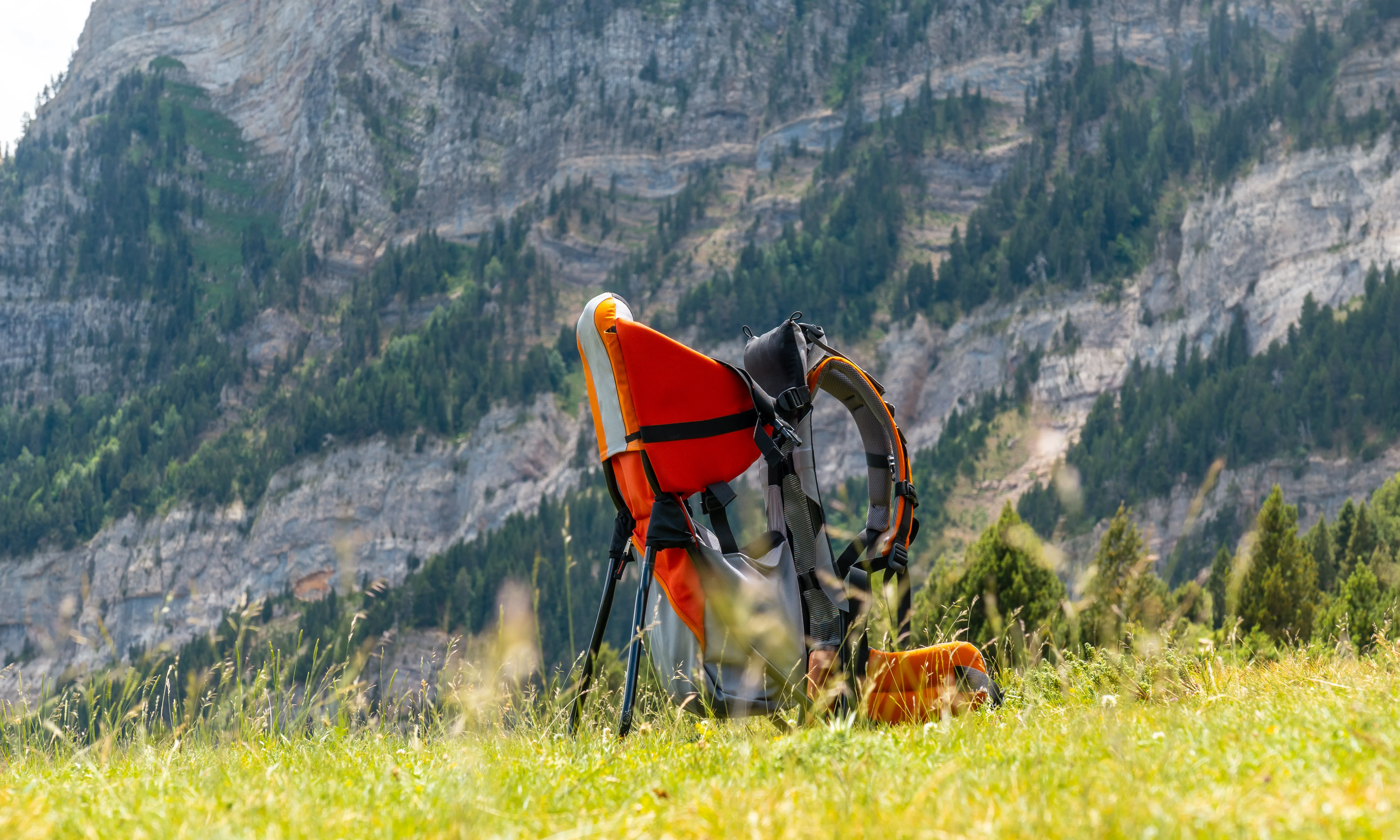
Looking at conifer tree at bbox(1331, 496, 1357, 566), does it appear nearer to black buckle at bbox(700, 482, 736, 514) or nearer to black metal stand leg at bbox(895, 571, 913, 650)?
black metal stand leg at bbox(895, 571, 913, 650)

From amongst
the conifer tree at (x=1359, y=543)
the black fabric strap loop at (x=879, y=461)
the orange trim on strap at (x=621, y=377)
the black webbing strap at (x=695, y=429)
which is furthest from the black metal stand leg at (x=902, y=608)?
the conifer tree at (x=1359, y=543)

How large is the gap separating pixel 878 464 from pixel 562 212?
139m

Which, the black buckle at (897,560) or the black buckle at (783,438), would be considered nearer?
the black buckle at (783,438)

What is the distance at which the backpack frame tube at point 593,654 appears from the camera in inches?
178

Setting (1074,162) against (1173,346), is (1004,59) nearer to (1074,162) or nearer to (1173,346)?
(1074,162)

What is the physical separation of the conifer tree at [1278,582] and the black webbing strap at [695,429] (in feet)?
65.7

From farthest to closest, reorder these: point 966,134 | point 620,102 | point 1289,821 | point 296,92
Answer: point 296,92 → point 620,102 → point 966,134 → point 1289,821

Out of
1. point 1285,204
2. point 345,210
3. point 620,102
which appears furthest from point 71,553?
point 1285,204

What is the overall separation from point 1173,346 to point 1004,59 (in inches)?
2316

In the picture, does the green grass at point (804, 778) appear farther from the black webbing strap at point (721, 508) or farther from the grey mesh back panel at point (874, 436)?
the grey mesh back panel at point (874, 436)

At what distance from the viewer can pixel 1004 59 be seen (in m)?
132

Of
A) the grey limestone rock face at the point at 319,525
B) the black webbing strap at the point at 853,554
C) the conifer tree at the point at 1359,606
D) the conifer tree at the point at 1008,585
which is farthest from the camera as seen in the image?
the grey limestone rock face at the point at 319,525

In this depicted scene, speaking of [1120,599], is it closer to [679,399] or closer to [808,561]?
[808,561]

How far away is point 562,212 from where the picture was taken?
139375mm
